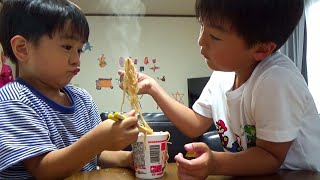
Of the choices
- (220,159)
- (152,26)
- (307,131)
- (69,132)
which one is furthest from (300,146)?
(152,26)

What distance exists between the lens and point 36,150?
2.44ft

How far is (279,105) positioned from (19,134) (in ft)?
1.89

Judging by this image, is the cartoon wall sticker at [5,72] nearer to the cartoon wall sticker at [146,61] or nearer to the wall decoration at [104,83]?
the wall decoration at [104,83]

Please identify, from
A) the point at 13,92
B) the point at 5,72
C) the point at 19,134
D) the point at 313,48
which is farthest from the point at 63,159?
the point at 313,48

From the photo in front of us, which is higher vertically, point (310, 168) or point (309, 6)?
point (309, 6)

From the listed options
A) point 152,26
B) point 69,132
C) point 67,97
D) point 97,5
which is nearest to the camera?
point 69,132

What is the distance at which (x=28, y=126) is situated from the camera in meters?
0.77

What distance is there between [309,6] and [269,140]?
290 cm

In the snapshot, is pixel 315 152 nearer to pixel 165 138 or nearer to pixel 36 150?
pixel 165 138

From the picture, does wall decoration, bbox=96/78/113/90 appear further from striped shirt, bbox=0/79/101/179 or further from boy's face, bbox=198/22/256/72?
boy's face, bbox=198/22/256/72

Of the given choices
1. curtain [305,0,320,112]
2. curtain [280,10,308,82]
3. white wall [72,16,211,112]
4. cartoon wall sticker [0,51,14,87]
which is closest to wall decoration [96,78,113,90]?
white wall [72,16,211,112]

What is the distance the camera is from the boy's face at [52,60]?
36.3 inches

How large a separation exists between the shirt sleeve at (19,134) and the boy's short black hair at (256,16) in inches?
19.1

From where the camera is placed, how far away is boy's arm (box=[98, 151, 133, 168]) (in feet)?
2.92
